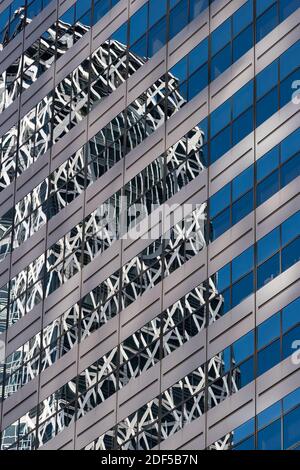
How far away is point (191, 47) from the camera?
296 ft

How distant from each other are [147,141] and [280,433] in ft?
59.3

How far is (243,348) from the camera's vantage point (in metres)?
82.0

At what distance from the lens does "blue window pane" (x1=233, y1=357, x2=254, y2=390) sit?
81.2 metres

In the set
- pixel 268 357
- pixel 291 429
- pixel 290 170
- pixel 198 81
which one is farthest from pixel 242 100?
pixel 291 429

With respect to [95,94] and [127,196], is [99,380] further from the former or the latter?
[95,94]

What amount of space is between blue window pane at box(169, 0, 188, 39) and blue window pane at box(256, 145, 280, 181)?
391 inches

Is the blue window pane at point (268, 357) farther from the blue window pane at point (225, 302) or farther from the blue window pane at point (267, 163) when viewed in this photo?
the blue window pane at point (267, 163)

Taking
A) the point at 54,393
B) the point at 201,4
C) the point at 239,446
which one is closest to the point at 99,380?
the point at 54,393

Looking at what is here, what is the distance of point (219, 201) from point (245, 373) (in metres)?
8.35

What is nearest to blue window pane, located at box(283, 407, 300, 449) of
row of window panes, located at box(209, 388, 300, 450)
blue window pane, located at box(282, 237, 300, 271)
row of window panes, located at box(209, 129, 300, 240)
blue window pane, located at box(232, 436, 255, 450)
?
row of window panes, located at box(209, 388, 300, 450)

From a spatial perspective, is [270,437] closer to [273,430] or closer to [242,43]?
[273,430]

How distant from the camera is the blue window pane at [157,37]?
92.2m

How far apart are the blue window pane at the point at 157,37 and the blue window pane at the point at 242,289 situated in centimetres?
1428

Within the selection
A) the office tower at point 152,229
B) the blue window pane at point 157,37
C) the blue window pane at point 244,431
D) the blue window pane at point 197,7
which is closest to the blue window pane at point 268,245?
the office tower at point 152,229
